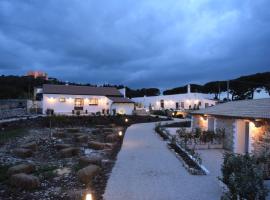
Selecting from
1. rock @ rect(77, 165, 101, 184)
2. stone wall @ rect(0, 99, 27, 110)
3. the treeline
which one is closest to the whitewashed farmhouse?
rock @ rect(77, 165, 101, 184)

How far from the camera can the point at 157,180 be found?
9609mm

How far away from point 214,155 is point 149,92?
249 ft

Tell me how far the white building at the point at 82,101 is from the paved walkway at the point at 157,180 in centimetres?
2902

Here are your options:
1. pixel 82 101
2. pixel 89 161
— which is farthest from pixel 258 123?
pixel 82 101

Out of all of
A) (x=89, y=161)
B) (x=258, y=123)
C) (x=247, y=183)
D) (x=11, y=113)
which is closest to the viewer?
Result: (x=247, y=183)

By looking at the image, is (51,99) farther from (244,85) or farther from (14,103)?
(244,85)

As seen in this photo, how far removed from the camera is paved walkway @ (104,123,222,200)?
26.4 feet

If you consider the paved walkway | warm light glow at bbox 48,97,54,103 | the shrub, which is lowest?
the paved walkway

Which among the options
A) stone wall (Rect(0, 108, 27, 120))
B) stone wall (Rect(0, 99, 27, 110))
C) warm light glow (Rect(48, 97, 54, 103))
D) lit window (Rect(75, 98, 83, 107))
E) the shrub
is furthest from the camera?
stone wall (Rect(0, 99, 27, 110))

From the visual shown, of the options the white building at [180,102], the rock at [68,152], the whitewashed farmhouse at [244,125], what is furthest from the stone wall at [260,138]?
the white building at [180,102]

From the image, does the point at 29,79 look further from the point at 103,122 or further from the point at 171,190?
the point at 171,190

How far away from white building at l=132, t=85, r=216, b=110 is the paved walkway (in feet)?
130

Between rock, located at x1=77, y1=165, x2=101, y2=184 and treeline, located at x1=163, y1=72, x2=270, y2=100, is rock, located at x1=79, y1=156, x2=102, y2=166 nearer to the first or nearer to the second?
rock, located at x1=77, y1=165, x2=101, y2=184

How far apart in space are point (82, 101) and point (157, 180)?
119ft
